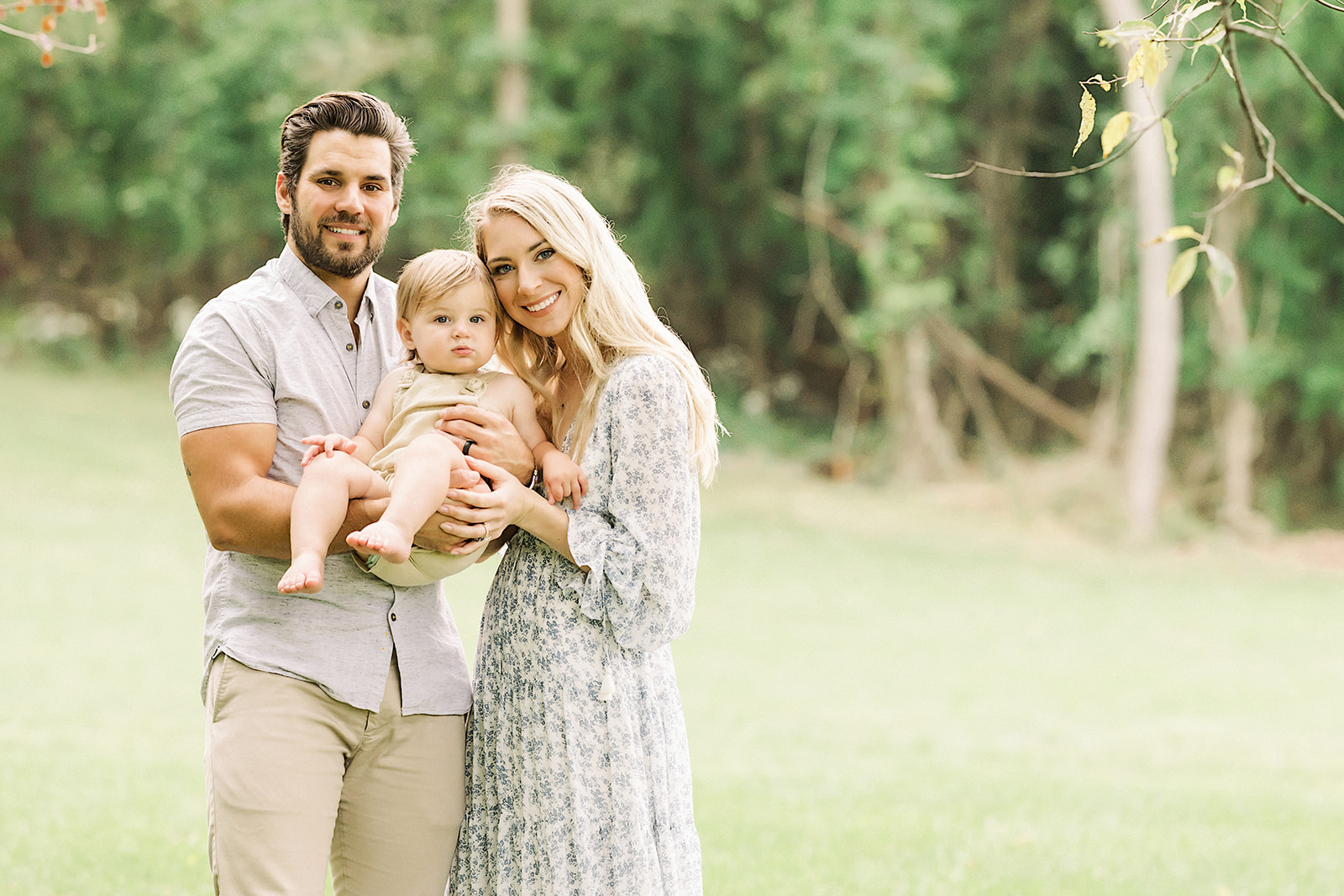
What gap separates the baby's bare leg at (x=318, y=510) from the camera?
242cm

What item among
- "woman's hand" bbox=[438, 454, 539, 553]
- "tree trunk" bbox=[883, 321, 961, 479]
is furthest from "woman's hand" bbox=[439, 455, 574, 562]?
"tree trunk" bbox=[883, 321, 961, 479]

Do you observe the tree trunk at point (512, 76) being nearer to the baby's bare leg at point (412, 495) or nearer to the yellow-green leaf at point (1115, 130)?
the baby's bare leg at point (412, 495)

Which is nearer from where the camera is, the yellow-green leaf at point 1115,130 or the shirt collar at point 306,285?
the yellow-green leaf at point 1115,130

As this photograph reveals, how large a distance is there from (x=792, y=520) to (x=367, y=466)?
13110 millimetres

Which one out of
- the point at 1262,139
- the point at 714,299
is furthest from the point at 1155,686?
the point at 714,299

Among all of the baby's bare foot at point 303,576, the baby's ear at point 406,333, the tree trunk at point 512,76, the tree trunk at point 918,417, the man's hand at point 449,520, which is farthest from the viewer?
the tree trunk at point 918,417

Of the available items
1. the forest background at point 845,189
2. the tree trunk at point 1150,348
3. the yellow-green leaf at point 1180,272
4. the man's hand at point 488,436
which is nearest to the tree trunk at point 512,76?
the forest background at point 845,189

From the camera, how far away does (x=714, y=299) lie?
2320 cm

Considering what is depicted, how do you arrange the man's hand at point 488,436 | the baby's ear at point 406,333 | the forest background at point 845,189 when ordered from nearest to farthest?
the man's hand at point 488,436 < the baby's ear at point 406,333 < the forest background at point 845,189

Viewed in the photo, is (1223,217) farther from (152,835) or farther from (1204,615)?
(152,835)

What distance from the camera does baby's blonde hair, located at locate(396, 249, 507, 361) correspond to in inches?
108

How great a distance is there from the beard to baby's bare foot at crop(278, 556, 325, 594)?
670mm

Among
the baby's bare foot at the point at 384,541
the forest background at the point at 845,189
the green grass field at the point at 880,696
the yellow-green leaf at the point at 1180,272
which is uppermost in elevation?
the forest background at the point at 845,189

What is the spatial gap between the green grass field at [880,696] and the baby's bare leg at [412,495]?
2827 millimetres
